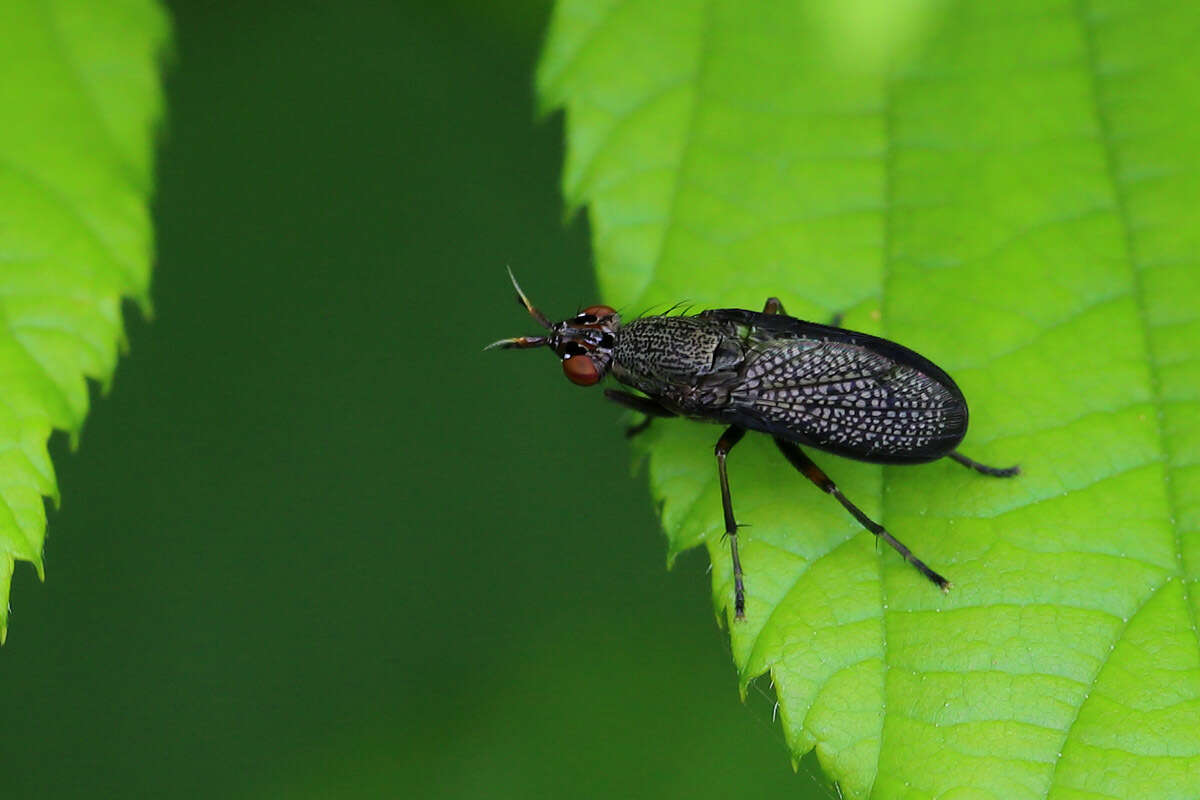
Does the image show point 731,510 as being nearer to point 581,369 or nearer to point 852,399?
point 852,399

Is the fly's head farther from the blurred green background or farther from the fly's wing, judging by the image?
the fly's wing

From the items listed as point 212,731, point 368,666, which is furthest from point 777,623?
point 212,731

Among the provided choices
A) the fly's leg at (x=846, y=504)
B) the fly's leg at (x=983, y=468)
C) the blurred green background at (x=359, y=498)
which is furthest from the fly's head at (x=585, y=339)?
the fly's leg at (x=983, y=468)

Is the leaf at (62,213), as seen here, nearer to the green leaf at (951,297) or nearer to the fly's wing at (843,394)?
the green leaf at (951,297)

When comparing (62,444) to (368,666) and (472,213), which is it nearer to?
(368,666)

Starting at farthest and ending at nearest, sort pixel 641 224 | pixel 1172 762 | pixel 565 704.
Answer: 1. pixel 565 704
2. pixel 641 224
3. pixel 1172 762

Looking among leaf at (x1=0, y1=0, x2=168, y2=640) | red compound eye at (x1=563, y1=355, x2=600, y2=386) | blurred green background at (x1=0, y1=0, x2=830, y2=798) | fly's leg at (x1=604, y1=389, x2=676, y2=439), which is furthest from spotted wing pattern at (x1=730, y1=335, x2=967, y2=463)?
leaf at (x1=0, y1=0, x2=168, y2=640)
